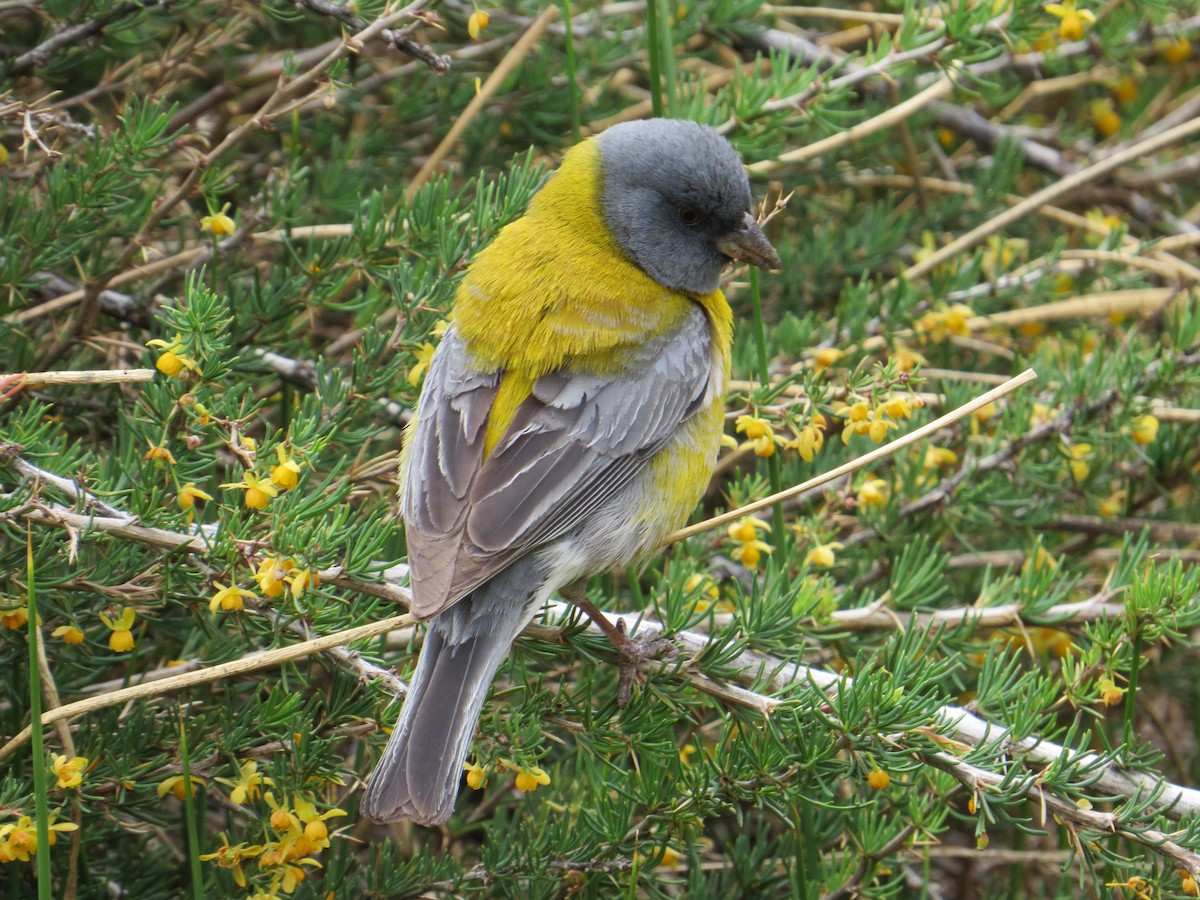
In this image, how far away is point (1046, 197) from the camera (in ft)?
13.3

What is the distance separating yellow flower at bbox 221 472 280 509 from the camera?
2229 mm

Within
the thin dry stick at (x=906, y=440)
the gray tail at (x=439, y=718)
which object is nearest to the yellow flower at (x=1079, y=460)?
the thin dry stick at (x=906, y=440)

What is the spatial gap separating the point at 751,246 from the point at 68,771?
193 cm

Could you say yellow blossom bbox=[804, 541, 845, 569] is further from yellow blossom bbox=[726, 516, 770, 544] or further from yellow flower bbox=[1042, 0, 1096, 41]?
yellow flower bbox=[1042, 0, 1096, 41]

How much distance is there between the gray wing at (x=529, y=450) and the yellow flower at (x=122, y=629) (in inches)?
20.5

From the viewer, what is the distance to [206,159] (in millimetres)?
2883

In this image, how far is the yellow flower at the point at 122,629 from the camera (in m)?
2.32

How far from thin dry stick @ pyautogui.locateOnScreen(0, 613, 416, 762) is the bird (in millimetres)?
120

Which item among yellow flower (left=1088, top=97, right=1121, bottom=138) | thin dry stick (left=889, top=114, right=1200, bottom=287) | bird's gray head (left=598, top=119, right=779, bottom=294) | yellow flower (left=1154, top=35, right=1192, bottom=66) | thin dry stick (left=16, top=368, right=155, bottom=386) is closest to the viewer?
thin dry stick (left=16, top=368, right=155, bottom=386)

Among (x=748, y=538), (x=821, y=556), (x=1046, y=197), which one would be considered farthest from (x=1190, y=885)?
(x=1046, y=197)

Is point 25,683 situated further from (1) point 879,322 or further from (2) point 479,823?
(1) point 879,322

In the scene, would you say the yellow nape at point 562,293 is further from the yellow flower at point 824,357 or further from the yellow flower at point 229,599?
the yellow flower at point 229,599

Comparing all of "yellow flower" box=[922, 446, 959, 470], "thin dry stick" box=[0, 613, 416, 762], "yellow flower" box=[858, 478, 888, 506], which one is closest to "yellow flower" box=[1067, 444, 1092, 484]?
"yellow flower" box=[922, 446, 959, 470]

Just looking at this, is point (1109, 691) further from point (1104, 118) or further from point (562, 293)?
point (1104, 118)
